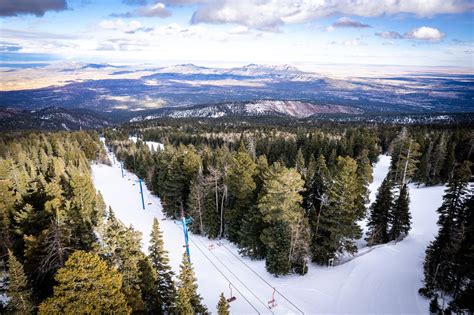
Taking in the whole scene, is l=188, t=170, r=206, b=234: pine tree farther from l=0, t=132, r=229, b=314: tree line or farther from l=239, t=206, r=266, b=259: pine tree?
l=0, t=132, r=229, b=314: tree line

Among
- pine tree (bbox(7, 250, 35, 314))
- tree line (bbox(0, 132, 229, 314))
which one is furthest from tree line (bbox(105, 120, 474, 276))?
pine tree (bbox(7, 250, 35, 314))

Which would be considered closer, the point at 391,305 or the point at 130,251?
the point at 130,251

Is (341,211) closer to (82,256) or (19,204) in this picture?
(82,256)

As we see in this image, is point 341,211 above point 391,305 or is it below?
above

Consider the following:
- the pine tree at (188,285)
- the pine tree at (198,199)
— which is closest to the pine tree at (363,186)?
the pine tree at (198,199)

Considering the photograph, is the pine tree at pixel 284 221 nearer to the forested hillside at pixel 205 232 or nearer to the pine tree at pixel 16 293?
the forested hillside at pixel 205 232

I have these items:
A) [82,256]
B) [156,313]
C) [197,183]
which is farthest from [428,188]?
[82,256]

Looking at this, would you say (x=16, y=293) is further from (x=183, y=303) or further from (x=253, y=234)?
(x=253, y=234)
